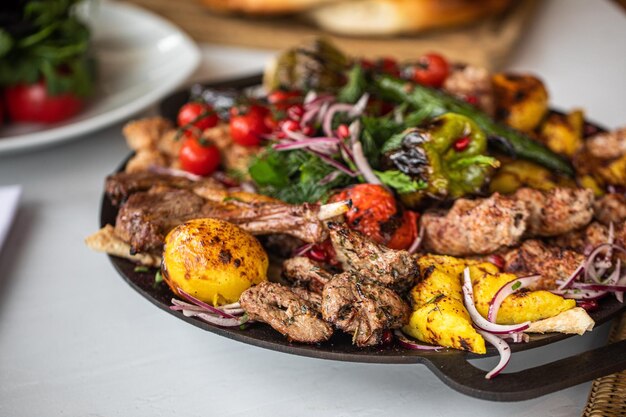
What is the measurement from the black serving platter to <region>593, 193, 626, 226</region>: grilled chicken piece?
1.49ft

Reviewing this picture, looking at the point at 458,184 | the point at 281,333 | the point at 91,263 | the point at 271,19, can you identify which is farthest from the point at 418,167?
the point at 271,19

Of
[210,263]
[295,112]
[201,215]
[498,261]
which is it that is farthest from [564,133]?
[210,263]

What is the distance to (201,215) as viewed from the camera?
268 centimetres

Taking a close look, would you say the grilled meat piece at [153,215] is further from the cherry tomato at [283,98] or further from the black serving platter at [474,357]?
the cherry tomato at [283,98]

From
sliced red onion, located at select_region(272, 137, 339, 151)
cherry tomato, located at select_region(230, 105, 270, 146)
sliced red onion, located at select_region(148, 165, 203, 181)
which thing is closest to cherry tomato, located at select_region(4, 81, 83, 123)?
sliced red onion, located at select_region(148, 165, 203, 181)

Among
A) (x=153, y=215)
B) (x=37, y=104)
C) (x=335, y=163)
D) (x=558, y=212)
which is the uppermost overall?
(x=558, y=212)

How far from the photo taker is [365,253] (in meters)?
2.39

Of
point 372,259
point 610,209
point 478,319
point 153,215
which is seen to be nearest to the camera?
point 478,319

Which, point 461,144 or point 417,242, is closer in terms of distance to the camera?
point 417,242

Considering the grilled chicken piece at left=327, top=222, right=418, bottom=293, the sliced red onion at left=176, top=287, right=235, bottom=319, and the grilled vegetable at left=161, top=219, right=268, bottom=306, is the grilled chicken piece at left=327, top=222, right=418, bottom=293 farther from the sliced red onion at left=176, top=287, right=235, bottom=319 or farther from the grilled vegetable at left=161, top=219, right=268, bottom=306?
the sliced red onion at left=176, top=287, right=235, bottom=319

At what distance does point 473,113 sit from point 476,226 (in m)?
0.84

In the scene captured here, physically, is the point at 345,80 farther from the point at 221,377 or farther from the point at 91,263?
the point at 221,377

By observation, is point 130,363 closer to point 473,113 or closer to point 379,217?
point 379,217

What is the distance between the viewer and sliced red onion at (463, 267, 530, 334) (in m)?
2.21
